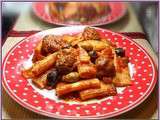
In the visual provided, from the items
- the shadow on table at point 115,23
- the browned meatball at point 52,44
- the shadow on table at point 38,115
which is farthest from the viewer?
the shadow on table at point 115,23

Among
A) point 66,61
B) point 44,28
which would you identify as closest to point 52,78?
point 66,61

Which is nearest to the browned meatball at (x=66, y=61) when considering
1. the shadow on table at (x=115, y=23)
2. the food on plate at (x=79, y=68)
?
the food on plate at (x=79, y=68)

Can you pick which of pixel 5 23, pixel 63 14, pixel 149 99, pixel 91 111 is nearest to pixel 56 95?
pixel 91 111

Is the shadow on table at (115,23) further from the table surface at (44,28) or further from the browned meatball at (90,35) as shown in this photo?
the browned meatball at (90,35)

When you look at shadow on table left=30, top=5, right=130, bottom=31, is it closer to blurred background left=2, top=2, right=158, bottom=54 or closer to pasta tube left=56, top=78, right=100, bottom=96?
blurred background left=2, top=2, right=158, bottom=54

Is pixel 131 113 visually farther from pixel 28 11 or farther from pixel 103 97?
pixel 28 11
